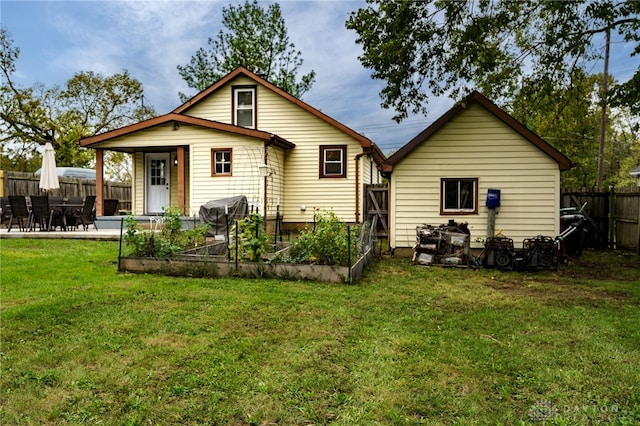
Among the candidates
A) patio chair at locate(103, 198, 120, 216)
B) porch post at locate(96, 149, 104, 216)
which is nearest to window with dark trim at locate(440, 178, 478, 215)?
porch post at locate(96, 149, 104, 216)

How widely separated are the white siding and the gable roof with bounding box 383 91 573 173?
0.38 ft

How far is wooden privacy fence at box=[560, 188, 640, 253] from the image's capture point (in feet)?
40.7

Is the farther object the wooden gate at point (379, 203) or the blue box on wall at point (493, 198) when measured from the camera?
the wooden gate at point (379, 203)

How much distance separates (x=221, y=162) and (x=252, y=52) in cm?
1739

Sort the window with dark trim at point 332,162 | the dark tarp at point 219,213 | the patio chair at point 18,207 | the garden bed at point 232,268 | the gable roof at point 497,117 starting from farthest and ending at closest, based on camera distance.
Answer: the window with dark trim at point 332,162 < the patio chair at point 18,207 < the dark tarp at point 219,213 < the gable roof at point 497,117 < the garden bed at point 232,268

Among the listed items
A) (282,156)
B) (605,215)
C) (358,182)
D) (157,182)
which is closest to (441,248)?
(358,182)

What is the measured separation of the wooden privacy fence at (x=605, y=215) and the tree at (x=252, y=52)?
20.4m

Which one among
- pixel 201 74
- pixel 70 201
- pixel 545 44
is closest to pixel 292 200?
pixel 70 201

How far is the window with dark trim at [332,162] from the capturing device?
16.2 metres

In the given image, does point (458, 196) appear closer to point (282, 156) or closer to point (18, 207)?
point (282, 156)

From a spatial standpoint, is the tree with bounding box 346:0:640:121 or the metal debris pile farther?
the metal debris pile

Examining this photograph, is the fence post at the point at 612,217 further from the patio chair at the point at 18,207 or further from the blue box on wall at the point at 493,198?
the patio chair at the point at 18,207

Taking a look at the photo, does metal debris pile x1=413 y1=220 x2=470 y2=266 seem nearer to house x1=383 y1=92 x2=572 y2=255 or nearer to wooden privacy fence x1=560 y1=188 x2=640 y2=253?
house x1=383 y1=92 x2=572 y2=255

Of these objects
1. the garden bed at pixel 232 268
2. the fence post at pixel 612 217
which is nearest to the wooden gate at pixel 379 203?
the garden bed at pixel 232 268
